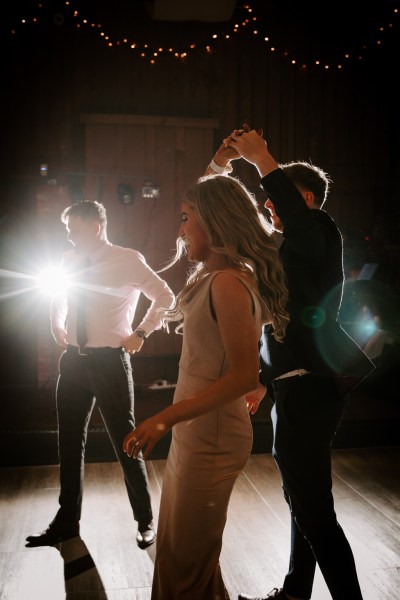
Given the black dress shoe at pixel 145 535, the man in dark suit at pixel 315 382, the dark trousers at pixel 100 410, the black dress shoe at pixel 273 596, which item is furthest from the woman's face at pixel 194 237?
the black dress shoe at pixel 145 535

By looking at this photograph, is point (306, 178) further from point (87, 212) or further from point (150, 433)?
point (87, 212)

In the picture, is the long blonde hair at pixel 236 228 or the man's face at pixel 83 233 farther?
the man's face at pixel 83 233

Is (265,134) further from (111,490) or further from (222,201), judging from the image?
(222,201)

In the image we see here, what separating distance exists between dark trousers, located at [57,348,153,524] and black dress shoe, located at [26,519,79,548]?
0.10 ft

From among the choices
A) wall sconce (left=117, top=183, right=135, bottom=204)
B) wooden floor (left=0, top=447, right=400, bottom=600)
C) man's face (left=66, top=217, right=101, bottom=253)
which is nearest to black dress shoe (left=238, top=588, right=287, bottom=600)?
wooden floor (left=0, top=447, right=400, bottom=600)

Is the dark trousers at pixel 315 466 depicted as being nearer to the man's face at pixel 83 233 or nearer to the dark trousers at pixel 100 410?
the dark trousers at pixel 100 410

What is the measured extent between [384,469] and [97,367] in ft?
6.88

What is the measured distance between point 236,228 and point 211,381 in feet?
1.27

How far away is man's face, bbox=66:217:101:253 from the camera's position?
294 centimetres

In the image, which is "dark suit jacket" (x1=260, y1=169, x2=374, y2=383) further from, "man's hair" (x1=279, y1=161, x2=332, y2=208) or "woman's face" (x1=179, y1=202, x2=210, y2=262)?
"woman's face" (x1=179, y1=202, x2=210, y2=262)

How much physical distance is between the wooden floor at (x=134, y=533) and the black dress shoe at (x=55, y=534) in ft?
0.11

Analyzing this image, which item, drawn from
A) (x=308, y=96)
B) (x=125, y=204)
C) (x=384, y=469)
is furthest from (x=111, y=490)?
(x=308, y=96)

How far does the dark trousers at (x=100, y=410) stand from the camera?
2.84 meters

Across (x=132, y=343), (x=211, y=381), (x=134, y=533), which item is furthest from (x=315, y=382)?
(x=134, y=533)
